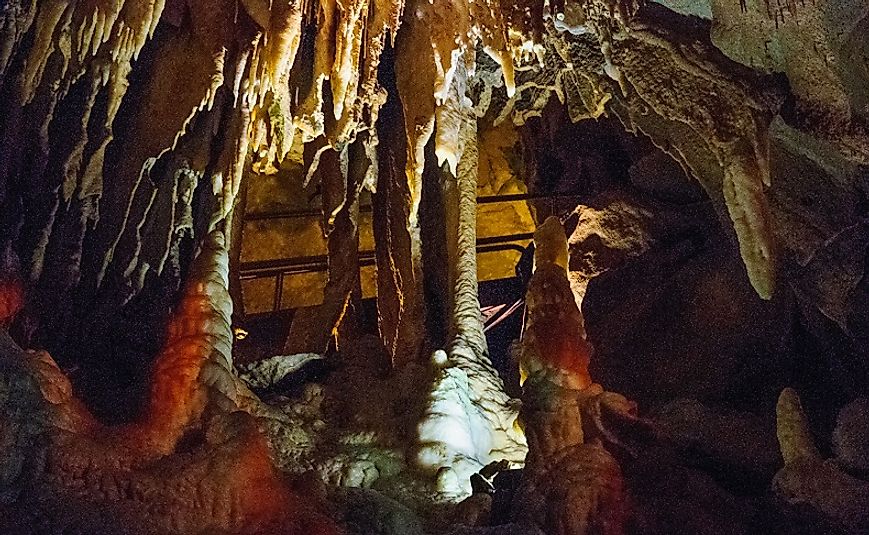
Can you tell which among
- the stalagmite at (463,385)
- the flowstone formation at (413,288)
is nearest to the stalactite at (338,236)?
the flowstone formation at (413,288)

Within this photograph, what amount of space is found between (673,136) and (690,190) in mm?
2118

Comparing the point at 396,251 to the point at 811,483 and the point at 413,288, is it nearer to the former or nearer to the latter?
the point at 413,288

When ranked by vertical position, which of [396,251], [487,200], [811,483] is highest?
[487,200]

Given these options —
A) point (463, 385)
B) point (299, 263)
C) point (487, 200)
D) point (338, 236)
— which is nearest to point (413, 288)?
point (338, 236)

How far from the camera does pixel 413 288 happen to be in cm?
548

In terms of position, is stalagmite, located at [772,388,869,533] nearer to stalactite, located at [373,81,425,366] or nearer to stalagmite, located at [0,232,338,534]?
stalagmite, located at [0,232,338,534]

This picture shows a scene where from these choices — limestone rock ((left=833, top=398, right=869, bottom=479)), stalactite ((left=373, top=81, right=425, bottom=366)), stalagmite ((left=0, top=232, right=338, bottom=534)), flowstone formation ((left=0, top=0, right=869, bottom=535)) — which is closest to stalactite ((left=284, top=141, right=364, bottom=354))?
flowstone formation ((left=0, top=0, right=869, bottom=535))

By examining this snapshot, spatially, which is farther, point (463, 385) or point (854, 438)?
point (463, 385)

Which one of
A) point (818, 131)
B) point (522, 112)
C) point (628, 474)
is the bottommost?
point (628, 474)

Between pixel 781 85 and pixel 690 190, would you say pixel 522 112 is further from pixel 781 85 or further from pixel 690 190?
pixel 781 85

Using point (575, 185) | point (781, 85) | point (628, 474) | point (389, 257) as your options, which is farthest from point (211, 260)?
point (575, 185)

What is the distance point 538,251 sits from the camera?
5.19m

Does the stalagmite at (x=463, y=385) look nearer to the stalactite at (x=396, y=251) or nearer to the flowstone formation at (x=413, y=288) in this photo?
the flowstone formation at (x=413, y=288)

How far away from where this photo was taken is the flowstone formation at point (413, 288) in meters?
3.40
